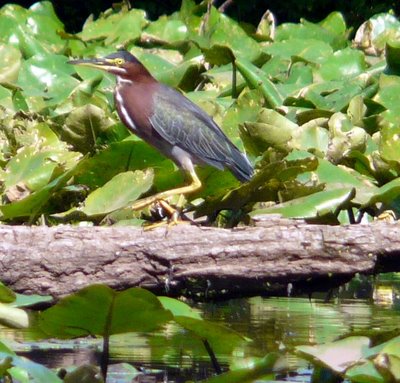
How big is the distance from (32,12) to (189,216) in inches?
145

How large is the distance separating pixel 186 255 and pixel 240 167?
100 cm

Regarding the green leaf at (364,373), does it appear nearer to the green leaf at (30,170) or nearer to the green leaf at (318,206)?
the green leaf at (318,206)

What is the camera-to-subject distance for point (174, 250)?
3844 millimetres

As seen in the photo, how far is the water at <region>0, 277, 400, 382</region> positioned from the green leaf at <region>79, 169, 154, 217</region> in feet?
1.74

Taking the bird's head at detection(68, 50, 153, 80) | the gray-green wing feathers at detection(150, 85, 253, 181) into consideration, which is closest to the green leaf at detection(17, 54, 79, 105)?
the bird's head at detection(68, 50, 153, 80)

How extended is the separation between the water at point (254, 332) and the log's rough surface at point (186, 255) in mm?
201

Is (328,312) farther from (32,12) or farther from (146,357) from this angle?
(32,12)

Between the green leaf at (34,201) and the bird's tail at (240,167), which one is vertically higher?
the bird's tail at (240,167)

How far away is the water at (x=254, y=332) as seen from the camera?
11.9 ft

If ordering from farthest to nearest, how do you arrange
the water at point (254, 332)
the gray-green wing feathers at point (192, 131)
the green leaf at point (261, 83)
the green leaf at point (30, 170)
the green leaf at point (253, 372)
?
the green leaf at point (261, 83)
the gray-green wing feathers at point (192, 131)
the green leaf at point (30, 170)
the water at point (254, 332)
the green leaf at point (253, 372)

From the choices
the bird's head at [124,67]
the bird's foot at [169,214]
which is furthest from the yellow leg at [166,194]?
the bird's head at [124,67]

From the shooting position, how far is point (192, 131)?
519 centimetres

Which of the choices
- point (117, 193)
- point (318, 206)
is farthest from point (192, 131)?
point (318, 206)

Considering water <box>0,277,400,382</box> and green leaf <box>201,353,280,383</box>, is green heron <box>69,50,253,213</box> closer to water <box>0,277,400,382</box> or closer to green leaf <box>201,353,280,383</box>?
water <box>0,277,400,382</box>
